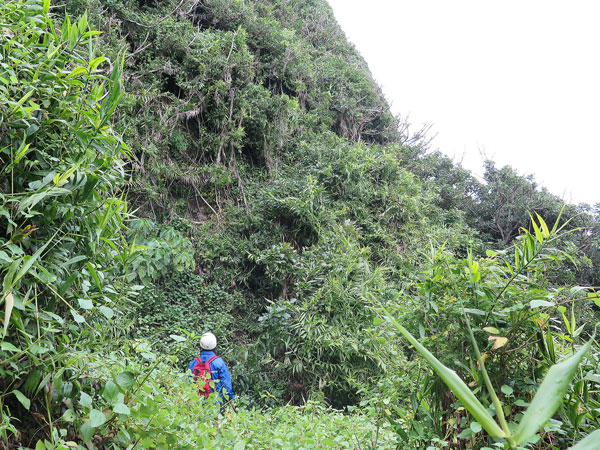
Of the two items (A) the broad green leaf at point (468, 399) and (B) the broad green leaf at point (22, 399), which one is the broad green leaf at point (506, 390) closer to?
(A) the broad green leaf at point (468, 399)

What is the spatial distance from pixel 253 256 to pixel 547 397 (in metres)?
5.28

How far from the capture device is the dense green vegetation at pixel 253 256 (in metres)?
1.27

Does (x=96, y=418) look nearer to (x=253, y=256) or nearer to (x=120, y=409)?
(x=120, y=409)

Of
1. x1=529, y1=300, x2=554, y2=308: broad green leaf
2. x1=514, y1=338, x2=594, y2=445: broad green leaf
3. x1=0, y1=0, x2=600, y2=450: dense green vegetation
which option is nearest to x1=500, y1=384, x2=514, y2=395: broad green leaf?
x1=0, y1=0, x2=600, y2=450: dense green vegetation

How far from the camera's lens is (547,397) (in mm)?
399

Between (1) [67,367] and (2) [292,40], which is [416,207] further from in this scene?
(1) [67,367]

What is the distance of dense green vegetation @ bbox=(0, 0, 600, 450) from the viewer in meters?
1.27

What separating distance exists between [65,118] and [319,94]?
8.13m

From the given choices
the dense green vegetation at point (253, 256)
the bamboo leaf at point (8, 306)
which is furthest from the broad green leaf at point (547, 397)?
the bamboo leaf at point (8, 306)

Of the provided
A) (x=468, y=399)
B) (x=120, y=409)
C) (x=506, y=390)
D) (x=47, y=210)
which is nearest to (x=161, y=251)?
(x=47, y=210)

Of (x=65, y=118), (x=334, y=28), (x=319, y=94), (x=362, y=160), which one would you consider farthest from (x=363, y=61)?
(x=65, y=118)

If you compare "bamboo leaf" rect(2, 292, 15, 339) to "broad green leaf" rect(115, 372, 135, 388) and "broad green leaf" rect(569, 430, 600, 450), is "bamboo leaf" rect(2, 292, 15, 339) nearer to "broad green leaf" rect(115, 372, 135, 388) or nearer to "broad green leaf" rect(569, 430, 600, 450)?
"broad green leaf" rect(115, 372, 135, 388)

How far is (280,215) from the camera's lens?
6.27 m

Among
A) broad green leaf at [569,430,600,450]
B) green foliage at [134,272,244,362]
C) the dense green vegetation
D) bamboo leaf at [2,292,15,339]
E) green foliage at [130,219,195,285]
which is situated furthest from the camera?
green foliage at [134,272,244,362]
